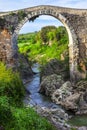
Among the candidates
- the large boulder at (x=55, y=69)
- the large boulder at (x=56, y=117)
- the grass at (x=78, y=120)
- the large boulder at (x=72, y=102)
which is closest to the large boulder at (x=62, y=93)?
the large boulder at (x=72, y=102)

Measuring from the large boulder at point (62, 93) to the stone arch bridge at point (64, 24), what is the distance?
2.78 m

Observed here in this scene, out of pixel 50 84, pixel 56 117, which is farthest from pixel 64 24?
pixel 56 117

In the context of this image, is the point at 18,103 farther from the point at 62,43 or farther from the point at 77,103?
the point at 62,43

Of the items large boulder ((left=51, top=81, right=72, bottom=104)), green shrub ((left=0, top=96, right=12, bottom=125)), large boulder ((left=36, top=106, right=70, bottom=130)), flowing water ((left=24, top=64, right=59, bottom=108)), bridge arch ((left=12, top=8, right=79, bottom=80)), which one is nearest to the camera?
green shrub ((left=0, top=96, right=12, bottom=125))

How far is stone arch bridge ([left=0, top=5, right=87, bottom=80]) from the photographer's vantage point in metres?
27.9

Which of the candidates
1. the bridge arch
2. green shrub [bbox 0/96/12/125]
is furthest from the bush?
the bridge arch

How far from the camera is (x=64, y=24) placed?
29.5m

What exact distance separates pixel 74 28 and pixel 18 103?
484 inches

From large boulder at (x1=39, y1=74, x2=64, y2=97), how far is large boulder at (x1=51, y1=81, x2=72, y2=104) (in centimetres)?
77

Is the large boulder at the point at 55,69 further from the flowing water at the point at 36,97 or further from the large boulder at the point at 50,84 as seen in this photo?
the large boulder at the point at 50,84

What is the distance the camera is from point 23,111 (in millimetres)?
15766

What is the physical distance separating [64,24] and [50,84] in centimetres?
411

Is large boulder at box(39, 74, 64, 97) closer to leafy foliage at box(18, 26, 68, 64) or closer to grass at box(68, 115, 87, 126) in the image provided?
grass at box(68, 115, 87, 126)

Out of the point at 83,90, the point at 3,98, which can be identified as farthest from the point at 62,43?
the point at 3,98
